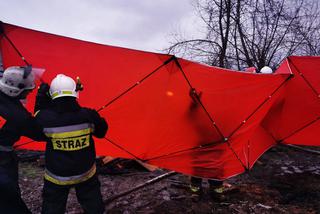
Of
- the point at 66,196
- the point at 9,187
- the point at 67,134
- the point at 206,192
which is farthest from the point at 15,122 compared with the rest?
the point at 206,192

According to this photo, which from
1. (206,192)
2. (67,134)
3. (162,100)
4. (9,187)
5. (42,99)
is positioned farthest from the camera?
(206,192)

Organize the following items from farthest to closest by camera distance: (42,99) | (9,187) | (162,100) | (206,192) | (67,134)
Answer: (206,192) → (162,100) → (42,99) → (9,187) → (67,134)

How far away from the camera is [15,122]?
10.0 ft

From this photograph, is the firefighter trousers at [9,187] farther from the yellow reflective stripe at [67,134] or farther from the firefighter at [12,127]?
the yellow reflective stripe at [67,134]

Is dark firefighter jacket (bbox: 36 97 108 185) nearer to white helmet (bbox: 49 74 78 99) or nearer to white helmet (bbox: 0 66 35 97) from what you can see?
white helmet (bbox: 49 74 78 99)

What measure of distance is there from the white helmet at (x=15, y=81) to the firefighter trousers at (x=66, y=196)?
3.57 feet

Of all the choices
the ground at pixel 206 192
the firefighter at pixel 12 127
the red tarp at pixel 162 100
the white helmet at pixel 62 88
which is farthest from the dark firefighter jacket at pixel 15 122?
the ground at pixel 206 192

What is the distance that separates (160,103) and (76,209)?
2294 millimetres

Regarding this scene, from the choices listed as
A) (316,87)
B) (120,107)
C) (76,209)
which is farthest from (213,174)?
(316,87)

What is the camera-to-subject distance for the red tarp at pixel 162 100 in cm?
382

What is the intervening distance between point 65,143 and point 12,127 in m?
0.63

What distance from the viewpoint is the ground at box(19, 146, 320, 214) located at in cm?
471

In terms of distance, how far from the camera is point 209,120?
4383 mm

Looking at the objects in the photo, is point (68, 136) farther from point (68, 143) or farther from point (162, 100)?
point (162, 100)
